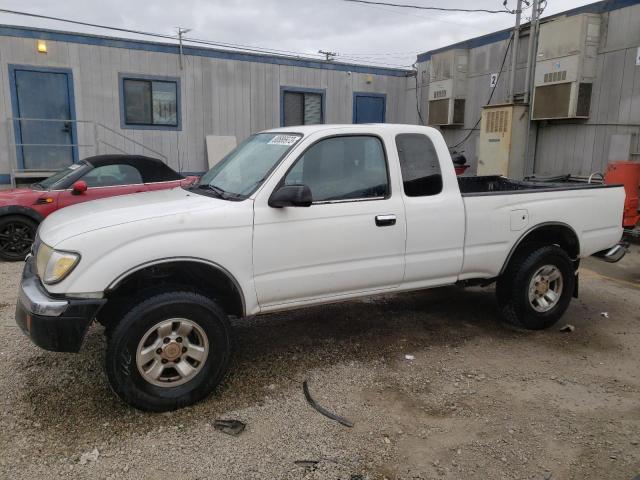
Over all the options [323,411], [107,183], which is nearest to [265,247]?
[323,411]

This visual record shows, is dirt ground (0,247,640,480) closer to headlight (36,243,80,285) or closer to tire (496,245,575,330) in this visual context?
tire (496,245,575,330)

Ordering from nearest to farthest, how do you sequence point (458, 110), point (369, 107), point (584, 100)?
point (584, 100), point (458, 110), point (369, 107)

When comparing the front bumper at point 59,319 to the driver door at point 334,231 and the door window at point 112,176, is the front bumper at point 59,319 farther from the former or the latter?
the door window at point 112,176

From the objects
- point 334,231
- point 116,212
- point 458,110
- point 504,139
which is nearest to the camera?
point 116,212

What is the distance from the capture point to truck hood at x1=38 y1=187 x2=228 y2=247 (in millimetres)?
3340

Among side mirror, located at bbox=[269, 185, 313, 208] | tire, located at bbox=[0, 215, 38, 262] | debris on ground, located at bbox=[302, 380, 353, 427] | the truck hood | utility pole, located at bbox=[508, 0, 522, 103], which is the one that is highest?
utility pole, located at bbox=[508, 0, 522, 103]

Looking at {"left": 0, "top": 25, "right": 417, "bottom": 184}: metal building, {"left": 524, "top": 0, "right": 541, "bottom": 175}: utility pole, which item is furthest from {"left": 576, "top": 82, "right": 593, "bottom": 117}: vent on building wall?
{"left": 0, "top": 25, "right": 417, "bottom": 184}: metal building

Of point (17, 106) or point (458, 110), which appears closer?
point (17, 106)

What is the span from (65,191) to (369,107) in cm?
1159

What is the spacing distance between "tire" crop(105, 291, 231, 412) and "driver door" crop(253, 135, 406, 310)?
45cm

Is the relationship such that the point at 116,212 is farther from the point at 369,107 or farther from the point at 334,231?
the point at 369,107

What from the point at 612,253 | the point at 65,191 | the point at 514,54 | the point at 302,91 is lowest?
the point at 612,253

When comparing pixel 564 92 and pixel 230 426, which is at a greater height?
pixel 564 92

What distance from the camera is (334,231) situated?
3.89m
